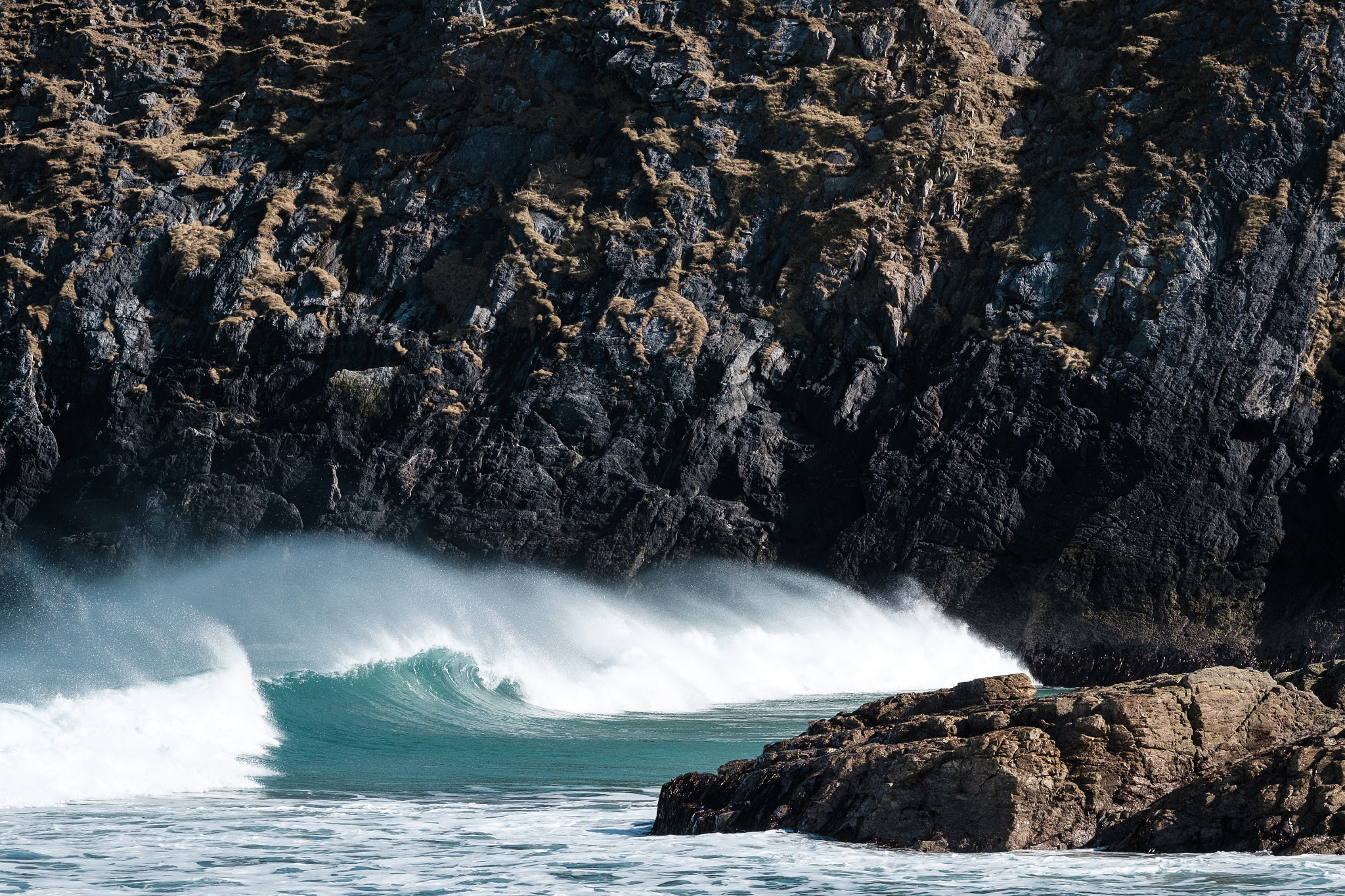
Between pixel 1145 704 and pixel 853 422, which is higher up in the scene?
pixel 853 422

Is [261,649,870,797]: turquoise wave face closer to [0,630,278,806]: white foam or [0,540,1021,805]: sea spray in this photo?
[0,540,1021,805]: sea spray

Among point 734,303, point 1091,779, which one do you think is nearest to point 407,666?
point 734,303

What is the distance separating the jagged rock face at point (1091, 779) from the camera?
7.08 meters

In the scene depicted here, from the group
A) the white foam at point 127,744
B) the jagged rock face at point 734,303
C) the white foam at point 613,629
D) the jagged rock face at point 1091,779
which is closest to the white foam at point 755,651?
the white foam at point 613,629

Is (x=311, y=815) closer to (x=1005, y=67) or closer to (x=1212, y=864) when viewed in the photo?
(x=1212, y=864)

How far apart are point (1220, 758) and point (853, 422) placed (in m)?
19.9

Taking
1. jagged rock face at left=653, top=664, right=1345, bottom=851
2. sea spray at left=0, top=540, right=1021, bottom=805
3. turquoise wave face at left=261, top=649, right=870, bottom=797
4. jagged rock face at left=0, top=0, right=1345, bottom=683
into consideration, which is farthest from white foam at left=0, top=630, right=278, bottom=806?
jagged rock face at left=0, top=0, right=1345, bottom=683

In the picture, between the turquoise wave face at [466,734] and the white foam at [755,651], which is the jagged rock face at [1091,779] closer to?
the turquoise wave face at [466,734]

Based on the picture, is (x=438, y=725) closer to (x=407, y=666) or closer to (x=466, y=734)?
(x=466, y=734)

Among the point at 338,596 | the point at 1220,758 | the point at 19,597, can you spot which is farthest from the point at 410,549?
the point at 1220,758

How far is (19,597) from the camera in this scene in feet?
96.0

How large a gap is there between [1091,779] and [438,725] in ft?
36.4

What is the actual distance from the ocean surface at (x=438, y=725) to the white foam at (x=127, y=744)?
3 cm

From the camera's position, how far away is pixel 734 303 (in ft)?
95.7
